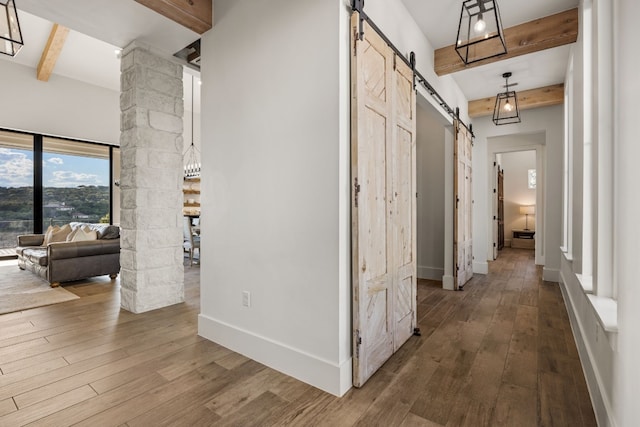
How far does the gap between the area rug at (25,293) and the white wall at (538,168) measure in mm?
6287

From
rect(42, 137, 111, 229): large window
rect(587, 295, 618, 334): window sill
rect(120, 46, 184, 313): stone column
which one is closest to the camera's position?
rect(587, 295, 618, 334): window sill

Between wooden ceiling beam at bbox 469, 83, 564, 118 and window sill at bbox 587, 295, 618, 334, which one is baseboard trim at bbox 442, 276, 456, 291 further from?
wooden ceiling beam at bbox 469, 83, 564, 118

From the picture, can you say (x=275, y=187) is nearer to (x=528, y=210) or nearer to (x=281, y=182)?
(x=281, y=182)

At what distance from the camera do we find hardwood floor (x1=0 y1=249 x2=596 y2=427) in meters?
1.68

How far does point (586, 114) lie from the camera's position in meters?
2.52

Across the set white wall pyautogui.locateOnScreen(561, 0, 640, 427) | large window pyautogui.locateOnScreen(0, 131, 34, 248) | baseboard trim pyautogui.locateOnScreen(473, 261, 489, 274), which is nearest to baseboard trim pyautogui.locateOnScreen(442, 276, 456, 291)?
baseboard trim pyautogui.locateOnScreen(473, 261, 489, 274)

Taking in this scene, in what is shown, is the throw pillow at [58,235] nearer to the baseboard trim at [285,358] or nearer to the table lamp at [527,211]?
the baseboard trim at [285,358]

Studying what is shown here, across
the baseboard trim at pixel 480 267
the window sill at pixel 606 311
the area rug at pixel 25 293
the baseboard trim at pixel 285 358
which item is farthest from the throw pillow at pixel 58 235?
the baseboard trim at pixel 480 267

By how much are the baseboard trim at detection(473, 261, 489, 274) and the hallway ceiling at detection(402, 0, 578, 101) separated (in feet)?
9.34

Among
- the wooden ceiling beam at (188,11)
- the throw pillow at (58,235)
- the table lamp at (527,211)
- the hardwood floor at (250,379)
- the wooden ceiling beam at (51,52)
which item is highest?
the wooden ceiling beam at (51,52)

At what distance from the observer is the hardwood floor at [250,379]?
5.53 ft

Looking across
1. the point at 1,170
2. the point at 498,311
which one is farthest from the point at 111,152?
the point at 498,311

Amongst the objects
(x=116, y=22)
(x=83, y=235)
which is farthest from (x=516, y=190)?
(x=83, y=235)

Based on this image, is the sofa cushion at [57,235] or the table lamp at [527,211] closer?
the sofa cushion at [57,235]
